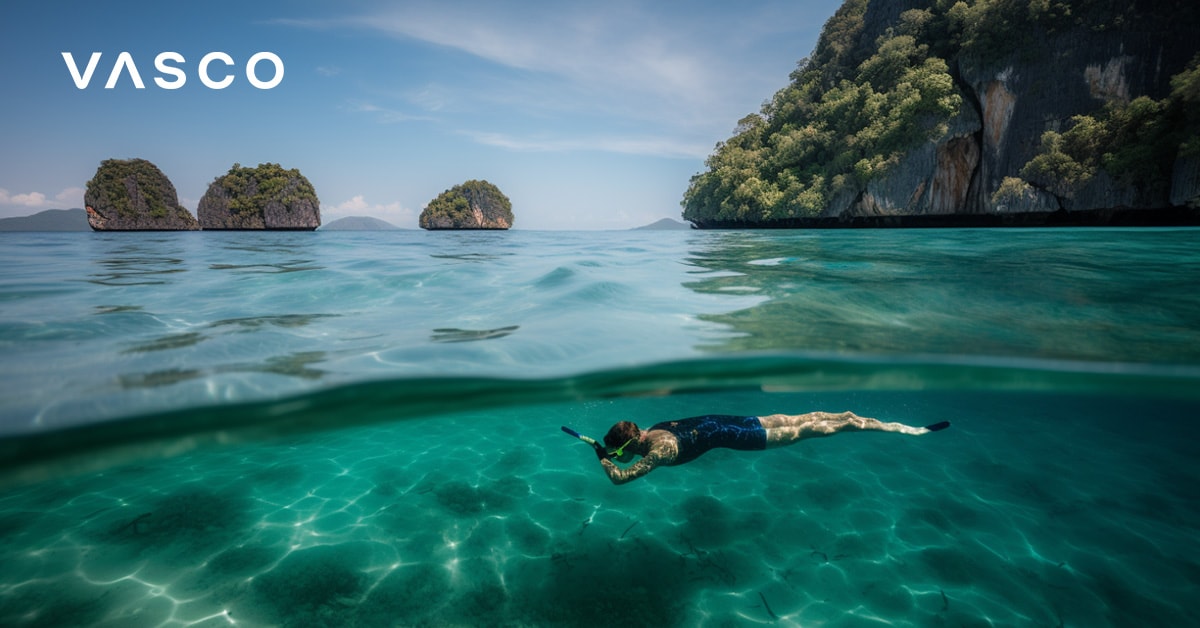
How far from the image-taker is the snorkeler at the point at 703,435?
5.93m

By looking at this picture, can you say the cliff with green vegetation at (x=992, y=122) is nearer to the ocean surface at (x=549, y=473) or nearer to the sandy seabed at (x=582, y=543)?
the ocean surface at (x=549, y=473)

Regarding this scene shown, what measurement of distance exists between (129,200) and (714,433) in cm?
15037

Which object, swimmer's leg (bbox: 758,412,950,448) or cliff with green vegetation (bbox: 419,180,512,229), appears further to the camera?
cliff with green vegetation (bbox: 419,180,512,229)

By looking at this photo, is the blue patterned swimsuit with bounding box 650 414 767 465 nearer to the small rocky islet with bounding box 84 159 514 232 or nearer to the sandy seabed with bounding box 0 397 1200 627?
the sandy seabed with bounding box 0 397 1200 627

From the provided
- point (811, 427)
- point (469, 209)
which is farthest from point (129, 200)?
point (811, 427)

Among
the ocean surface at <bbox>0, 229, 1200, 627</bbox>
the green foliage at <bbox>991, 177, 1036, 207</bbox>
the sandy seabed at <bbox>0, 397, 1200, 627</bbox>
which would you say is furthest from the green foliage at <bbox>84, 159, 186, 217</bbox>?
the green foliage at <bbox>991, 177, 1036, 207</bbox>

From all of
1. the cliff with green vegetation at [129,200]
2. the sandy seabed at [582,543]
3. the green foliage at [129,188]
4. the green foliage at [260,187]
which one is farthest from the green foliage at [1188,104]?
the green foliage at [129,188]

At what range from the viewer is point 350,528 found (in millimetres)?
6398

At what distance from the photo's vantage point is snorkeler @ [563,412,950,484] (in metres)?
5.93

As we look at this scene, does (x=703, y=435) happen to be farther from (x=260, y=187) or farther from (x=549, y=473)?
(x=260, y=187)

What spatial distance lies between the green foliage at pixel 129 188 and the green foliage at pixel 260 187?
1367 cm

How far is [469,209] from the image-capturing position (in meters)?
147

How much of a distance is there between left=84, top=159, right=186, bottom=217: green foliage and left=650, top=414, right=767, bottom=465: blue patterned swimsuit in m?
147

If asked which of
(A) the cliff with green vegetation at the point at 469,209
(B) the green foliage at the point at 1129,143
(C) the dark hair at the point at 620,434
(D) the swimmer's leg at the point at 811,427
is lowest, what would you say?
(D) the swimmer's leg at the point at 811,427
